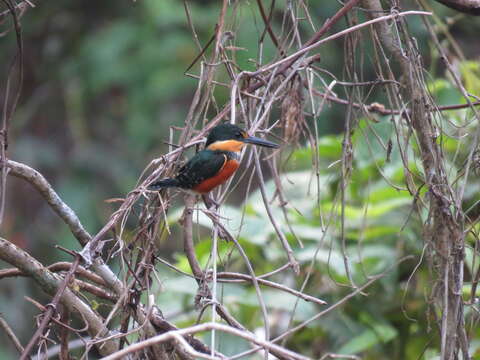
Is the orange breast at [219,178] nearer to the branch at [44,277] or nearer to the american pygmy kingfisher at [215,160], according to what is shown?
the american pygmy kingfisher at [215,160]

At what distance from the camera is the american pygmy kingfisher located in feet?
7.79

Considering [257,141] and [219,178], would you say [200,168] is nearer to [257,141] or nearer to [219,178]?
[219,178]

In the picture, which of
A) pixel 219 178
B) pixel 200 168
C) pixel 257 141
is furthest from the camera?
pixel 219 178

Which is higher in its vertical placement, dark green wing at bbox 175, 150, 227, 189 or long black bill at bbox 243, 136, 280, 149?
long black bill at bbox 243, 136, 280, 149

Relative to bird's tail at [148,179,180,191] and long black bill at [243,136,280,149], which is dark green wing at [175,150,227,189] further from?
long black bill at [243,136,280,149]

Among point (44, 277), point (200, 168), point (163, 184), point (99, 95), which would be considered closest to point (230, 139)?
point (200, 168)

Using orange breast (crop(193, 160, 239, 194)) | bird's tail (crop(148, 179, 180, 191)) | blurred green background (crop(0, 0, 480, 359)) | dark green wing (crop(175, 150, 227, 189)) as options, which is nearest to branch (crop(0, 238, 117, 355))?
bird's tail (crop(148, 179, 180, 191))

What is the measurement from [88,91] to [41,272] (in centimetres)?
480

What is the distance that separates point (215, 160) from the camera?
2680mm

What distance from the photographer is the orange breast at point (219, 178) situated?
8.29 feet

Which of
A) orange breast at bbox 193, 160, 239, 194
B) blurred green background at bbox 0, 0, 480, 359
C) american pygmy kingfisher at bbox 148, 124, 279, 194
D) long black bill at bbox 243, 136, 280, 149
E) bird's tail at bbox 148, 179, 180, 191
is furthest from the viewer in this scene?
Answer: blurred green background at bbox 0, 0, 480, 359

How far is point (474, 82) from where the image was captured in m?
3.12

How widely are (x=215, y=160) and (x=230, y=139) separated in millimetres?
185

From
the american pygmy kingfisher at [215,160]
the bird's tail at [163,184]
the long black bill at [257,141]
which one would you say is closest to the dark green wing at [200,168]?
the american pygmy kingfisher at [215,160]
